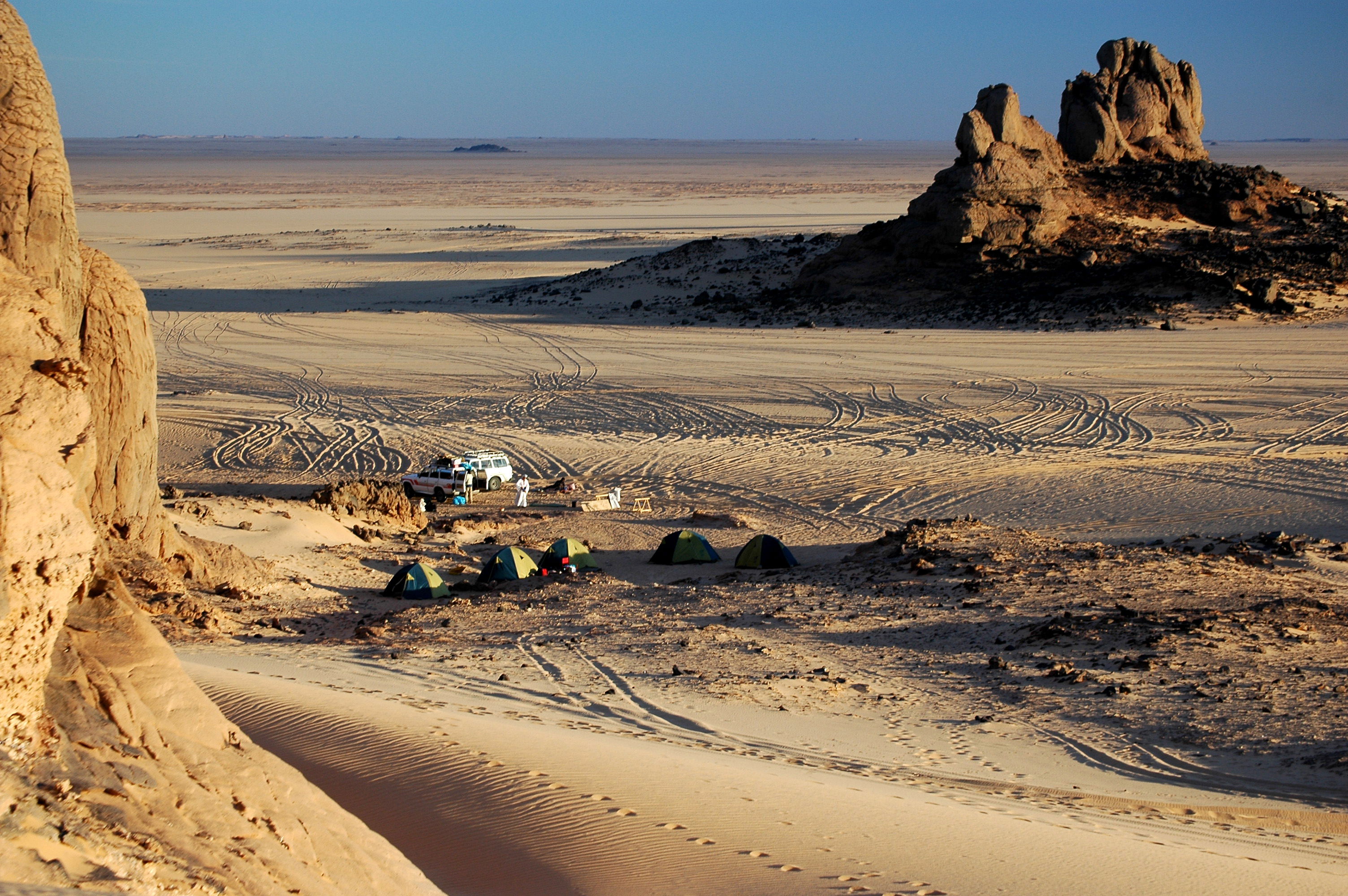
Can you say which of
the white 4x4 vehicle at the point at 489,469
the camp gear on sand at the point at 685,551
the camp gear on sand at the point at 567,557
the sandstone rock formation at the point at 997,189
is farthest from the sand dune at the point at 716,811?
the sandstone rock formation at the point at 997,189

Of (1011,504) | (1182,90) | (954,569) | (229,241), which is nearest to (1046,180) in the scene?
(1182,90)

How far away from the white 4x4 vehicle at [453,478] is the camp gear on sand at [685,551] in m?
6.39

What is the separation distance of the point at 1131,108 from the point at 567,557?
39.6 metres

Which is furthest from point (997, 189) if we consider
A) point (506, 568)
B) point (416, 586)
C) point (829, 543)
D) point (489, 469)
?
point (416, 586)

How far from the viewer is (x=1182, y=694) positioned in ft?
39.0

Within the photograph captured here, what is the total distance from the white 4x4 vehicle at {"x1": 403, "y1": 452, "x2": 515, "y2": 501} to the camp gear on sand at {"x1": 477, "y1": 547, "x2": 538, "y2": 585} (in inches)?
240

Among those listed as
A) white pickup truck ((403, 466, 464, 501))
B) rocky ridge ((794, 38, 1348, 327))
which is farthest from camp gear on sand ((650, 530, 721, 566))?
rocky ridge ((794, 38, 1348, 327))

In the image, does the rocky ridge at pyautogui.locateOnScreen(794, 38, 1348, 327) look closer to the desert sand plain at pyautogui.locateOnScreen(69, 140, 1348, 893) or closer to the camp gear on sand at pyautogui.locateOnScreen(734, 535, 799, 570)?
the desert sand plain at pyautogui.locateOnScreen(69, 140, 1348, 893)

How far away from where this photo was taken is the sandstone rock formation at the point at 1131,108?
4706 cm

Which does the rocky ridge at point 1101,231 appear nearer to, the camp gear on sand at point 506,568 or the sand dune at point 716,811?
the camp gear on sand at point 506,568

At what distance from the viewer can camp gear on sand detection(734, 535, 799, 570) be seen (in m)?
19.0

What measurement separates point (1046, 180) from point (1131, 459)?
23.3m

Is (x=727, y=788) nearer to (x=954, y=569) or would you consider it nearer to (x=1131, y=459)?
(x=954, y=569)

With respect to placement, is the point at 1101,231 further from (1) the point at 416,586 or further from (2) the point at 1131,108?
(1) the point at 416,586
